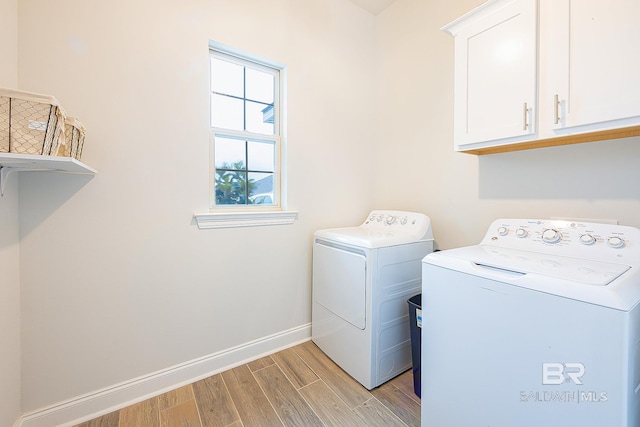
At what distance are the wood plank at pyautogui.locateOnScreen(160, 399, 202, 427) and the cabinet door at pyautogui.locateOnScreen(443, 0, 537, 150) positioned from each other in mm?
2123

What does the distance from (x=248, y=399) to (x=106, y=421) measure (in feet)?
2.36

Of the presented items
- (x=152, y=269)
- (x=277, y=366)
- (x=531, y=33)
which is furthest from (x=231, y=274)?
(x=531, y=33)

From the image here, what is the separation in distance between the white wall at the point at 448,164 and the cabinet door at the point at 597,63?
33 cm

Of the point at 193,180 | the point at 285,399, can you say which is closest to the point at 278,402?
the point at 285,399

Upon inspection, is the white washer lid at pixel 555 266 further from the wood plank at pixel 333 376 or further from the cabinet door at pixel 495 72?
the wood plank at pixel 333 376

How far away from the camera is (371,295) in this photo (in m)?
1.57

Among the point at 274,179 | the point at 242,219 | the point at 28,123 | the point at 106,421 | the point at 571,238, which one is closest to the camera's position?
the point at 28,123

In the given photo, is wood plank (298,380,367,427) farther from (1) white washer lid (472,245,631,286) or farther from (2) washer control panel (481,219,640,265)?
(2) washer control panel (481,219,640,265)

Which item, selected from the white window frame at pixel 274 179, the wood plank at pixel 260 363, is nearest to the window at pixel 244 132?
the white window frame at pixel 274 179

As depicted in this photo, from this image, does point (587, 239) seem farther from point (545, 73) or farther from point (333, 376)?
point (333, 376)

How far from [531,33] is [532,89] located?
264mm

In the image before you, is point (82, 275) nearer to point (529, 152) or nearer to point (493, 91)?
point (493, 91)

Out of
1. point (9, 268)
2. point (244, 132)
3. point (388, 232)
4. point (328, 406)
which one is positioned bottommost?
→ point (328, 406)

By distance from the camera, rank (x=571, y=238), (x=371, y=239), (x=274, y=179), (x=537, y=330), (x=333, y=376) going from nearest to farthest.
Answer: (x=537, y=330) → (x=571, y=238) → (x=371, y=239) → (x=333, y=376) → (x=274, y=179)
